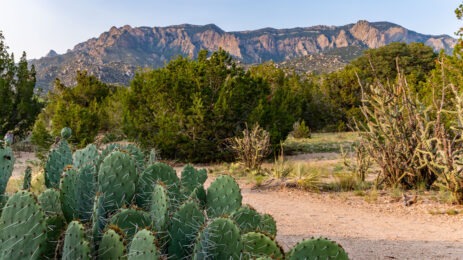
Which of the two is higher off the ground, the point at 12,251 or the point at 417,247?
the point at 12,251

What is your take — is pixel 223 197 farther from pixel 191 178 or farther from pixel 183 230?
pixel 183 230

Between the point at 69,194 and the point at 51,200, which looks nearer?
the point at 69,194

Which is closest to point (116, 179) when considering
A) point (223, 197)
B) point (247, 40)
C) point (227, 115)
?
point (223, 197)

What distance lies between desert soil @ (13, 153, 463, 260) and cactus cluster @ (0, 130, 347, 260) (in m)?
2.19

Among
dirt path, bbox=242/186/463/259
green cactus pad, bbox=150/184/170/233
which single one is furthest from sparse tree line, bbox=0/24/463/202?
green cactus pad, bbox=150/184/170/233

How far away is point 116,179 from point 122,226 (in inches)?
16.6

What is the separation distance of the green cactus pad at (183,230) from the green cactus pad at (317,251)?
55 cm

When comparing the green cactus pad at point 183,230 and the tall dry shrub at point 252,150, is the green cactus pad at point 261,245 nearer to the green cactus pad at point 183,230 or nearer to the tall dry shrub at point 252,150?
the green cactus pad at point 183,230

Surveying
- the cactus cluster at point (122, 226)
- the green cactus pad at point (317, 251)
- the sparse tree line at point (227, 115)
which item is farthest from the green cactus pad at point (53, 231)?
the sparse tree line at point (227, 115)

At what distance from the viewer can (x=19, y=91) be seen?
1474 cm

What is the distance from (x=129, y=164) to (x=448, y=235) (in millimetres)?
4413

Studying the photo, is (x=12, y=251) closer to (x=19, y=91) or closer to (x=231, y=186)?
(x=231, y=186)

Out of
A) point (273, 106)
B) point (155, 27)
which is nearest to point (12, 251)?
point (273, 106)

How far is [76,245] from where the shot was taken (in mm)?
1858
